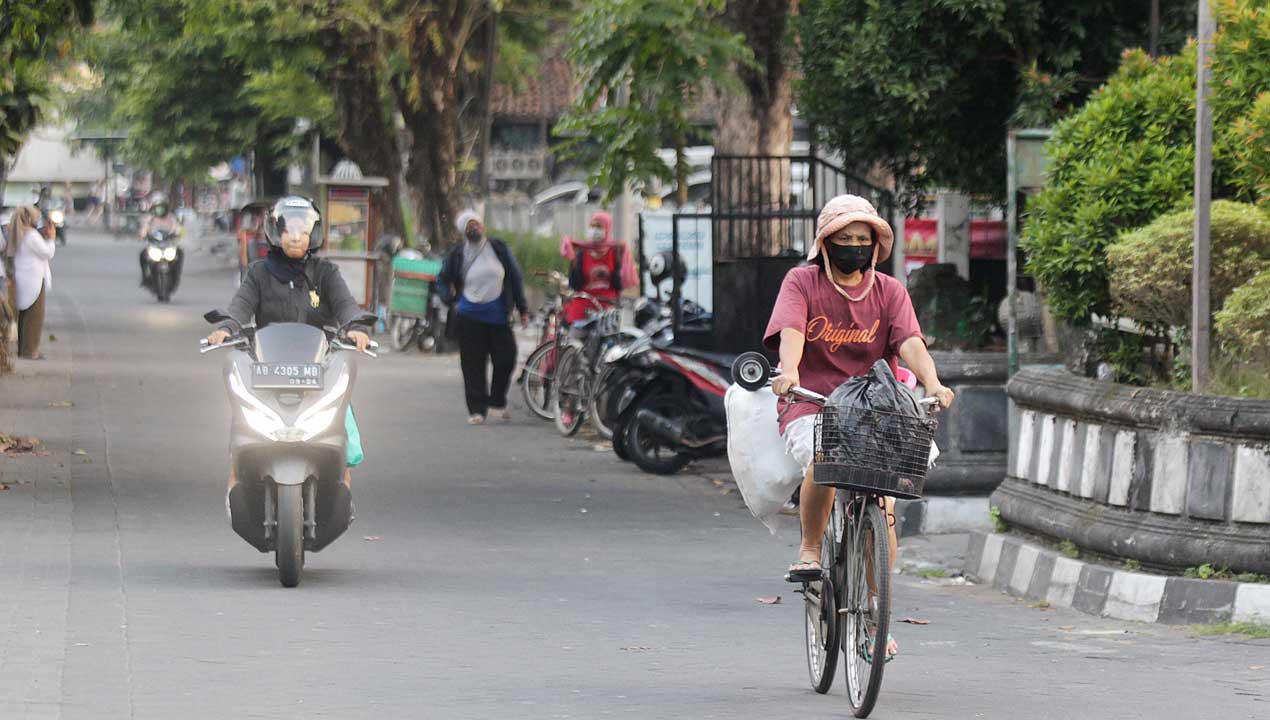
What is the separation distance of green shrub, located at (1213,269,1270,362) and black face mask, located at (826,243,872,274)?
96.2 inches

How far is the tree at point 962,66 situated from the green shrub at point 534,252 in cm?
1943

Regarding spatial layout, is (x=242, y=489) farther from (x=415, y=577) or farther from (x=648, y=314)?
(x=648, y=314)

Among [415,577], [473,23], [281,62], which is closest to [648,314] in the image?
[415,577]

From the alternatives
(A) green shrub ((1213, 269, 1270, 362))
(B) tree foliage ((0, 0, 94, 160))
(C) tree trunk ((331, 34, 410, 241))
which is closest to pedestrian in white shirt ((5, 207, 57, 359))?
(B) tree foliage ((0, 0, 94, 160))

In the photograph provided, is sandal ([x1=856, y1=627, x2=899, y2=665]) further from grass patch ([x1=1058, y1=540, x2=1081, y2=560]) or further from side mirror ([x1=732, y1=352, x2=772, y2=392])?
grass patch ([x1=1058, y1=540, x2=1081, y2=560])

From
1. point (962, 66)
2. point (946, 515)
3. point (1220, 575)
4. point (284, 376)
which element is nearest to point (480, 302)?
point (962, 66)

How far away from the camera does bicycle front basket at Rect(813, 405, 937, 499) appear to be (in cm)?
657

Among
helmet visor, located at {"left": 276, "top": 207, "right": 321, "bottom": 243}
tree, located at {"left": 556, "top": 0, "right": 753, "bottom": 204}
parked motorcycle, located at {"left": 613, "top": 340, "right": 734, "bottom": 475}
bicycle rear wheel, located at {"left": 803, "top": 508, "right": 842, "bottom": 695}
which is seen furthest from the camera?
tree, located at {"left": 556, "top": 0, "right": 753, "bottom": 204}

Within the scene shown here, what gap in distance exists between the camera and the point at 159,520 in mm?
11766

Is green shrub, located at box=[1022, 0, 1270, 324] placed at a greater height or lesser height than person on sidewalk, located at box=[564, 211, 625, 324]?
greater

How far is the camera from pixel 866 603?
674 centimetres

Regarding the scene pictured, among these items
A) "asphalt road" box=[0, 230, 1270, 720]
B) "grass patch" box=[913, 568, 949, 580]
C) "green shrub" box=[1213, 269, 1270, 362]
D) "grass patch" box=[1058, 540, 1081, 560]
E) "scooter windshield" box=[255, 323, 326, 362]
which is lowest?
"grass patch" box=[913, 568, 949, 580]

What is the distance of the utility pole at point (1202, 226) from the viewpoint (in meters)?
9.14

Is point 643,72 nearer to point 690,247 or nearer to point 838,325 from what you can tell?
point 690,247
